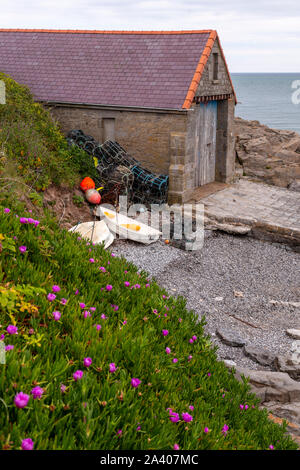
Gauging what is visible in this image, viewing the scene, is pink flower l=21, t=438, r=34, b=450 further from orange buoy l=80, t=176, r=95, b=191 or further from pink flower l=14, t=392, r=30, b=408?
orange buoy l=80, t=176, r=95, b=191

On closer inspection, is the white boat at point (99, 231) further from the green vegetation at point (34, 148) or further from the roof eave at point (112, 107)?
the roof eave at point (112, 107)

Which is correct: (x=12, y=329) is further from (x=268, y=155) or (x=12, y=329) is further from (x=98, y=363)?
(x=268, y=155)

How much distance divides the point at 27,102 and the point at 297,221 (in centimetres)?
984

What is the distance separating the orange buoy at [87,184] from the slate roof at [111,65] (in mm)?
3476

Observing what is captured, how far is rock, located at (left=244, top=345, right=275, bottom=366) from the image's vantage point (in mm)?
8258

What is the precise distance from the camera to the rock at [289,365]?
25.6ft

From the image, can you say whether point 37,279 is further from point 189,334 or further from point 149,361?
point 189,334

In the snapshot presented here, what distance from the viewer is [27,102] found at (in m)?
16.3

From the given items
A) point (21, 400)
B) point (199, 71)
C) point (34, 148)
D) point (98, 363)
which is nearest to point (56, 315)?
point (98, 363)

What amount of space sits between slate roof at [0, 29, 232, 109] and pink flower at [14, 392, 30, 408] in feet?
45.4

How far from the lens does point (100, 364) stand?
3869 millimetres

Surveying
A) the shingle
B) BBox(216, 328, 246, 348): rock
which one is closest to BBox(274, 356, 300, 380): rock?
BBox(216, 328, 246, 348): rock

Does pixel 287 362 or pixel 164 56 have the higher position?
pixel 164 56

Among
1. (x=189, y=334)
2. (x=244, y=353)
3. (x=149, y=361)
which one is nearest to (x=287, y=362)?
(x=244, y=353)
